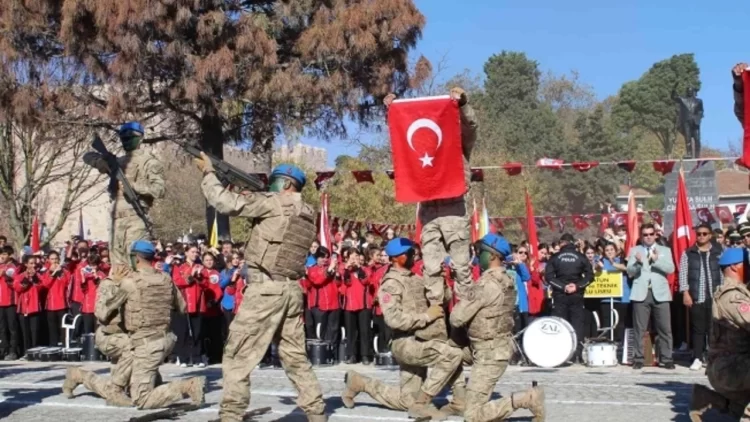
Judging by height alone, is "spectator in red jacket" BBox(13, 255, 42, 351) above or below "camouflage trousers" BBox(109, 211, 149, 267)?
below

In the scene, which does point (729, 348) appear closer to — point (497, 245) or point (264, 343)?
point (497, 245)

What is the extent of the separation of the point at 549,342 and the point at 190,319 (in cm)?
609

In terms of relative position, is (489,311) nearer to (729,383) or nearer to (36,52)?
(729,383)

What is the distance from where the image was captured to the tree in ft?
261

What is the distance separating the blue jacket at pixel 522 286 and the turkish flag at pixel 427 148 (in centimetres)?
624

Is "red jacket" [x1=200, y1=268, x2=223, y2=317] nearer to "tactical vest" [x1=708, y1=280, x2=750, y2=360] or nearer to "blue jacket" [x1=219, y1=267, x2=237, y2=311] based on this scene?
"blue jacket" [x1=219, y1=267, x2=237, y2=311]

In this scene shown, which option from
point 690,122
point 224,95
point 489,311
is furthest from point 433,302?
point 224,95

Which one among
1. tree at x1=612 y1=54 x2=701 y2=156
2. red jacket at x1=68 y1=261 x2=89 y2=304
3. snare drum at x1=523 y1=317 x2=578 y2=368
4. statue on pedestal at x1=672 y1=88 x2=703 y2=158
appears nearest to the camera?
snare drum at x1=523 y1=317 x2=578 y2=368

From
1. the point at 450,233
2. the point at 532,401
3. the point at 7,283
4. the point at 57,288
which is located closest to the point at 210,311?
the point at 57,288

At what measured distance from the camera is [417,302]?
36.1 ft

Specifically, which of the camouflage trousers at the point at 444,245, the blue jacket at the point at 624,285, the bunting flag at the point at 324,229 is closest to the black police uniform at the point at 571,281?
the blue jacket at the point at 624,285

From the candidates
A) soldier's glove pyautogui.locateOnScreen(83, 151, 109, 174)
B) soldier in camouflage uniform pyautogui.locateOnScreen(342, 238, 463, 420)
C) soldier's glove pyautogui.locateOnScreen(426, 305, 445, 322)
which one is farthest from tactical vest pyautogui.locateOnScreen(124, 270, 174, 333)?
soldier's glove pyautogui.locateOnScreen(426, 305, 445, 322)

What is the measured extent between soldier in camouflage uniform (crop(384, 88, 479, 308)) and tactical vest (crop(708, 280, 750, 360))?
2252 mm

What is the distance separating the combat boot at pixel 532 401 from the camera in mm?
10078
